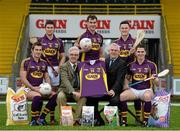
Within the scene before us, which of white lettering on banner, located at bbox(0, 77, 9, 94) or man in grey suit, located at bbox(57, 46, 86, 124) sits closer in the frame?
man in grey suit, located at bbox(57, 46, 86, 124)

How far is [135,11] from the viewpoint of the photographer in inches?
1080

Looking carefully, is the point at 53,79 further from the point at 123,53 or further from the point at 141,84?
the point at 141,84

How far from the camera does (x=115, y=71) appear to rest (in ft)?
37.0

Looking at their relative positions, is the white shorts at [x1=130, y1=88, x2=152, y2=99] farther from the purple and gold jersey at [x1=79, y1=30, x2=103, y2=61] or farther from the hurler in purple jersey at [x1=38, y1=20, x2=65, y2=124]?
the hurler in purple jersey at [x1=38, y1=20, x2=65, y2=124]

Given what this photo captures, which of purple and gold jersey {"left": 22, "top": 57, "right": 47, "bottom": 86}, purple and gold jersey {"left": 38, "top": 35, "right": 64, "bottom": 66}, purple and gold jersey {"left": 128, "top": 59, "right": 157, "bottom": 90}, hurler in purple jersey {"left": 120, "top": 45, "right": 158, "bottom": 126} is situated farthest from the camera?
purple and gold jersey {"left": 38, "top": 35, "right": 64, "bottom": 66}

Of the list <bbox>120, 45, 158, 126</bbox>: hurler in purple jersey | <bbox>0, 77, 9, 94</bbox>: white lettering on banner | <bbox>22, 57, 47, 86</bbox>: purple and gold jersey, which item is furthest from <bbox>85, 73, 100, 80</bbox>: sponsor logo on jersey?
<bbox>0, 77, 9, 94</bbox>: white lettering on banner

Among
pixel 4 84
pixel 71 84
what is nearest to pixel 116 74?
pixel 71 84

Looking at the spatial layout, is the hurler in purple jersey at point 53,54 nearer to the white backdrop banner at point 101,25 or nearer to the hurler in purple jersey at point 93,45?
the hurler in purple jersey at point 93,45

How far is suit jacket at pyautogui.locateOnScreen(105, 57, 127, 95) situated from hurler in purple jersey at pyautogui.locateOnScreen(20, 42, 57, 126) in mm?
1091

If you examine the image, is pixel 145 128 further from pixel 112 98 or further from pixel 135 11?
pixel 135 11

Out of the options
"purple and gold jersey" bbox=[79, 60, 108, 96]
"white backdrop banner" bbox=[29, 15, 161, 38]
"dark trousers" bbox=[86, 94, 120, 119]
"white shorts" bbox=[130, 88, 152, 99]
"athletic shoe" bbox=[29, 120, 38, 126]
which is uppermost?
"white backdrop banner" bbox=[29, 15, 161, 38]

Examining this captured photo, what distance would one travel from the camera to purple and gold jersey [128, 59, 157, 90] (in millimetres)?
11508

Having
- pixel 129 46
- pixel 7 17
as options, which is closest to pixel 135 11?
pixel 7 17

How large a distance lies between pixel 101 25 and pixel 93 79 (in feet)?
49.9
